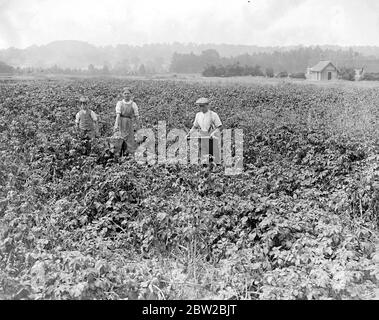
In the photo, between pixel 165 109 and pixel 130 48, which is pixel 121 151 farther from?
pixel 130 48

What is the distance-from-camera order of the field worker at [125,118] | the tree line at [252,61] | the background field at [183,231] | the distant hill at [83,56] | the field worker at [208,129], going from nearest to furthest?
the background field at [183,231], the field worker at [208,129], the field worker at [125,118], the tree line at [252,61], the distant hill at [83,56]

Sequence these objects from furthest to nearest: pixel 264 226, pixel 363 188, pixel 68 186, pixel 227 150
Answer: pixel 227 150, pixel 68 186, pixel 363 188, pixel 264 226

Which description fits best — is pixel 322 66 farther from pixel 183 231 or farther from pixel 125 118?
pixel 183 231

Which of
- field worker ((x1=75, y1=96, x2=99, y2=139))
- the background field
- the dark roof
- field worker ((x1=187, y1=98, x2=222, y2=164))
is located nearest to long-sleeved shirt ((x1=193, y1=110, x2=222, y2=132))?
field worker ((x1=187, y1=98, x2=222, y2=164))

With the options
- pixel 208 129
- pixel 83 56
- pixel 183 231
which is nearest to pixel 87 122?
pixel 208 129

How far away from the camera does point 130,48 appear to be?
87.8m

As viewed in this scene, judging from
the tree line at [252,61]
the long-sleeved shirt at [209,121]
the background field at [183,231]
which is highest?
the tree line at [252,61]

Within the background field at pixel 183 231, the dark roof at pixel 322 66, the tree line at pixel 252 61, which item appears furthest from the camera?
the tree line at pixel 252 61

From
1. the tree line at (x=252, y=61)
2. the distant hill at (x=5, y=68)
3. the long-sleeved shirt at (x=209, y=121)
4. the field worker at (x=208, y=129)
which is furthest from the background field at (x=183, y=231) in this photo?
the tree line at (x=252, y=61)

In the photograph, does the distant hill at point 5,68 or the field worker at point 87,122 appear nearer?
the field worker at point 87,122

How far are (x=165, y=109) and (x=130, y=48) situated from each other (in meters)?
75.5

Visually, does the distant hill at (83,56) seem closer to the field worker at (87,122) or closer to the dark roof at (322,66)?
the dark roof at (322,66)

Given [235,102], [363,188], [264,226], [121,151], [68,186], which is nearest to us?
[264,226]
